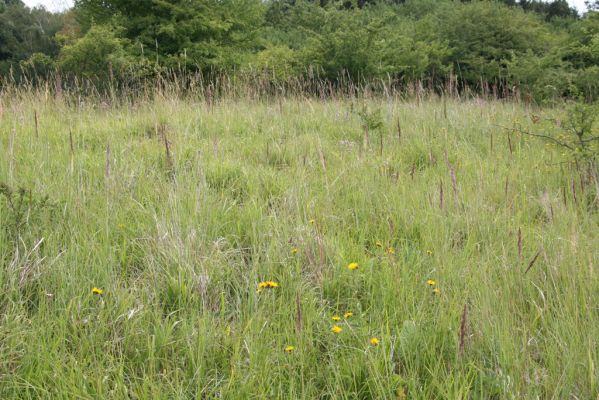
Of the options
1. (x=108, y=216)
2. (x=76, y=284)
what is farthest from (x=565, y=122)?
(x=76, y=284)

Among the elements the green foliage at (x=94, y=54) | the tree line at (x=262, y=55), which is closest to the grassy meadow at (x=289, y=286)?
Result: the tree line at (x=262, y=55)

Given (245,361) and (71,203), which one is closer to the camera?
(245,361)

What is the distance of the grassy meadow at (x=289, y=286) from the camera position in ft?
4.84

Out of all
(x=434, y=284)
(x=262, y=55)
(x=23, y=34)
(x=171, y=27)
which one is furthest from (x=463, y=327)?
(x=23, y=34)

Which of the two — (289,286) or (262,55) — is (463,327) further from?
(262,55)

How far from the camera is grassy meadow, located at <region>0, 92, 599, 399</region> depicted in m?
1.48

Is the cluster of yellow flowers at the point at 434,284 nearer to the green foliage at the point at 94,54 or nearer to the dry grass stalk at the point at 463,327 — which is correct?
the dry grass stalk at the point at 463,327

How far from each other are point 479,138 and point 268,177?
8.58ft

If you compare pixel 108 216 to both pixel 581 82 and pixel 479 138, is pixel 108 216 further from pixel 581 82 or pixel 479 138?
pixel 581 82

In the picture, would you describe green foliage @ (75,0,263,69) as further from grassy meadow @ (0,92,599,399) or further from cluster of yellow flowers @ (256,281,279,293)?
cluster of yellow flowers @ (256,281,279,293)

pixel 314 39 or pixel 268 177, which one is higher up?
pixel 314 39

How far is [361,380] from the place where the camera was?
1.53 m

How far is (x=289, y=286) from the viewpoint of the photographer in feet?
6.55

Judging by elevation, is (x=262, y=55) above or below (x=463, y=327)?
above
